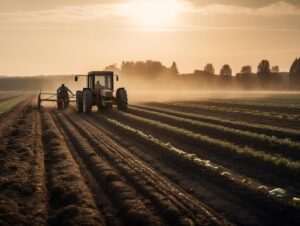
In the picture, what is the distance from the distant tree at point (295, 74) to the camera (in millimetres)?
98588

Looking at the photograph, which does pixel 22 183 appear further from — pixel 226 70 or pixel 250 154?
pixel 226 70

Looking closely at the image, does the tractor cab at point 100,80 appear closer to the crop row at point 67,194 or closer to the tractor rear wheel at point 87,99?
the tractor rear wheel at point 87,99

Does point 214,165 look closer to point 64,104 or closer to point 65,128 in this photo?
point 65,128

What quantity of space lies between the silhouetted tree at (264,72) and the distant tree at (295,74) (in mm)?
9240

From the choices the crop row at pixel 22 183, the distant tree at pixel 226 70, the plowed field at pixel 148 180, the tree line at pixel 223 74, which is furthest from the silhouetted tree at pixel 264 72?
the crop row at pixel 22 183

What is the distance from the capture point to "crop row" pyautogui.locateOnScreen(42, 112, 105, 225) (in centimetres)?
696

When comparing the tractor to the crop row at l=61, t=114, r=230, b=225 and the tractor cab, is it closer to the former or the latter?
the tractor cab

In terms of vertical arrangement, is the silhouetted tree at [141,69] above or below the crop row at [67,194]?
above

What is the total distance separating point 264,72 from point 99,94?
302 feet

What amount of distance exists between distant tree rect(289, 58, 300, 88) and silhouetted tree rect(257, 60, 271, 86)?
924 cm

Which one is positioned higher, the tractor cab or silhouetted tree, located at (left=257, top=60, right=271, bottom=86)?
silhouetted tree, located at (left=257, top=60, right=271, bottom=86)

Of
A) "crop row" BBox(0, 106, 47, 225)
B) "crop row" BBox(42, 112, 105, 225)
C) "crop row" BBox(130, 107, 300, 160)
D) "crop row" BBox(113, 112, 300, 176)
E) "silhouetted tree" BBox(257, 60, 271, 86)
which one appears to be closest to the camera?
"crop row" BBox(42, 112, 105, 225)

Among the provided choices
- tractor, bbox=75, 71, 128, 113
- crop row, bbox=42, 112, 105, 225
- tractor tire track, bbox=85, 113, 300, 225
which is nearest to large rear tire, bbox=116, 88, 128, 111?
tractor, bbox=75, 71, 128, 113

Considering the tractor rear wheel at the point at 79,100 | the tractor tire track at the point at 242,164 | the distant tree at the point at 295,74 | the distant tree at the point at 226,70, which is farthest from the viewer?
the distant tree at the point at 226,70
